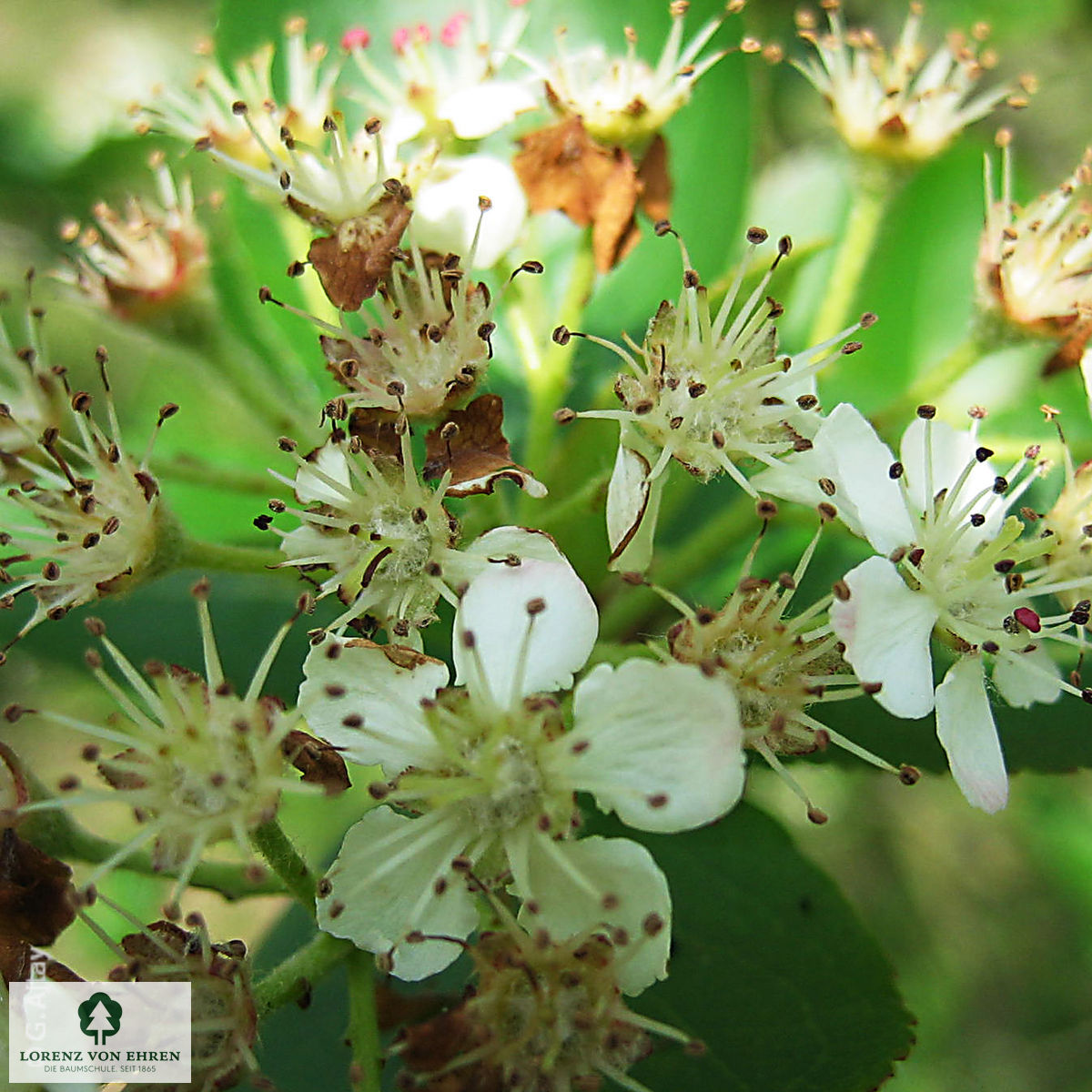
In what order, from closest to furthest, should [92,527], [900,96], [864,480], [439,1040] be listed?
[439,1040]
[864,480]
[92,527]
[900,96]

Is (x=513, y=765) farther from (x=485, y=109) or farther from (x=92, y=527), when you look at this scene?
(x=485, y=109)

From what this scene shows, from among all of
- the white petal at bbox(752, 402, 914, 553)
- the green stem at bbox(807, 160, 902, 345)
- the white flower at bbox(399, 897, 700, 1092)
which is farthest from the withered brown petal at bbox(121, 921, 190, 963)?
the green stem at bbox(807, 160, 902, 345)

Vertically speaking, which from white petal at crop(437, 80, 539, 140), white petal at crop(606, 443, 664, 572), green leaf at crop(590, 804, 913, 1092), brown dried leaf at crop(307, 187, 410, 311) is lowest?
green leaf at crop(590, 804, 913, 1092)

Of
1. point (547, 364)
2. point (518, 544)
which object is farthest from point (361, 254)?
point (518, 544)

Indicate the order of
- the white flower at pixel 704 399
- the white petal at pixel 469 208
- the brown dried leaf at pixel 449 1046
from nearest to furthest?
the brown dried leaf at pixel 449 1046 → the white flower at pixel 704 399 → the white petal at pixel 469 208

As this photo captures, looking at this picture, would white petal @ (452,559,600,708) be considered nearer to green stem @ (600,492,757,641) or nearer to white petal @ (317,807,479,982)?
white petal @ (317,807,479,982)

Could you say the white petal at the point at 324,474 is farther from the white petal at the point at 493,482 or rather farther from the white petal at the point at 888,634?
the white petal at the point at 888,634

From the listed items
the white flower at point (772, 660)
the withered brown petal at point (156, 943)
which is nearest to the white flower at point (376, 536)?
the white flower at point (772, 660)

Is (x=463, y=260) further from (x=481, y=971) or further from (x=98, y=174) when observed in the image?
(x=98, y=174)
